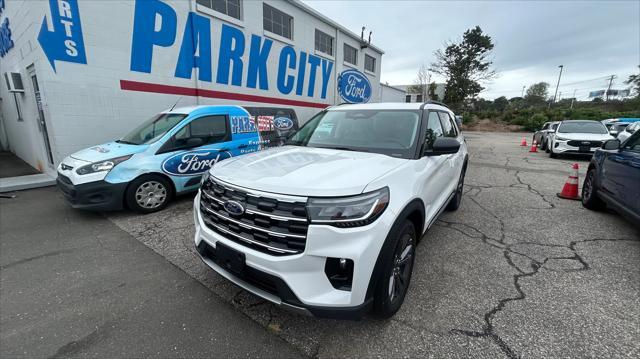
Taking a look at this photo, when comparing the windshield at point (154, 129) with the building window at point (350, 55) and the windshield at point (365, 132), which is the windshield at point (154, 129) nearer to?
the windshield at point (365, 132)

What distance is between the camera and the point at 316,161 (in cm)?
232

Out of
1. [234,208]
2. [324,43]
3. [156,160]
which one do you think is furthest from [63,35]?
[324,43]

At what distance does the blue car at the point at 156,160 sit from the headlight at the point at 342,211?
1942 millimetres

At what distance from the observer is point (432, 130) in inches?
120

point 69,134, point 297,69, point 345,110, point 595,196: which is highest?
point 297,69

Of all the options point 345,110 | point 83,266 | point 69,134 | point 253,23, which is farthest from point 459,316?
point 253,23

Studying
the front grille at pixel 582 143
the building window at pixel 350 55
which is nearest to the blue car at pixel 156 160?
the building window at pixel 350 55

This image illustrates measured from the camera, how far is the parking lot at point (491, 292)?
6.35ft

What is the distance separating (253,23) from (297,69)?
2707 mm

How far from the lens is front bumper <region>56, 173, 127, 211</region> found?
3994 mm

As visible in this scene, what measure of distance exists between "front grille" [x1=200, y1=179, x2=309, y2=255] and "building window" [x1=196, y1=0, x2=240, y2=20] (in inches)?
345

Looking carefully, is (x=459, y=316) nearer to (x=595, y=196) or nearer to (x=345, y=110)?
(x=345, y=110)

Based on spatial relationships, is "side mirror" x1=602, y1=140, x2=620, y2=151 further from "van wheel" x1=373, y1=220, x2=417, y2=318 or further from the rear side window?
"van wheel" x1=373, y1=220, x2=417, y2=318

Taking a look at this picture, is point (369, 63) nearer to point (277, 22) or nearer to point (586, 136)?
point (277, 22)
